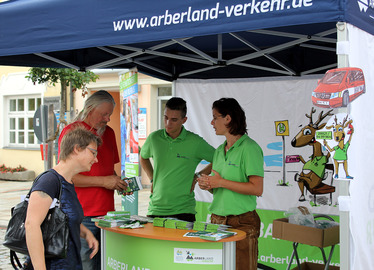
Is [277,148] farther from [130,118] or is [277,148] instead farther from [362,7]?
[362,7]

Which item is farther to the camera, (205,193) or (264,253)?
(205,193)

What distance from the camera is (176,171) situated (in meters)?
3.86

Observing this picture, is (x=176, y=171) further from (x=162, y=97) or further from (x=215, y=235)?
(x=162, y=97)

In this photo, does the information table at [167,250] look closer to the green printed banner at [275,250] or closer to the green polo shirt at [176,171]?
the green polo shirt at [176,171]

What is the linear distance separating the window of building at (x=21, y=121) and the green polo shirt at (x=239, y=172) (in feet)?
41.1

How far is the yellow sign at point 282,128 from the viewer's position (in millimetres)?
4980

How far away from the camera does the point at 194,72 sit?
523 cm

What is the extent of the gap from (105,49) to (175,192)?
62.3 inches

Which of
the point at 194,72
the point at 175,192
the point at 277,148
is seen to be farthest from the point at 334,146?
the point at 194,72

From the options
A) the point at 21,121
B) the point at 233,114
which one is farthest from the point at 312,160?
the point at 21,121

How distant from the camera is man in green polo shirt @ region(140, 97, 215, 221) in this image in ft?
12.6

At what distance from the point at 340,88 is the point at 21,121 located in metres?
14.5

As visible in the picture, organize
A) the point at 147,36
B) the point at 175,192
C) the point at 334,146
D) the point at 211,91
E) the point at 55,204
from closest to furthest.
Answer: the point at 55,204
the point at 334,146
the point at 147,36
the point at 175,192
the point at 211,91

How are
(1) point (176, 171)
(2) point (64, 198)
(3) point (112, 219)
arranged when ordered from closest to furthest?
(2) point (64, 198)
(3) point (112, 219)
(1) point (176, 171)
